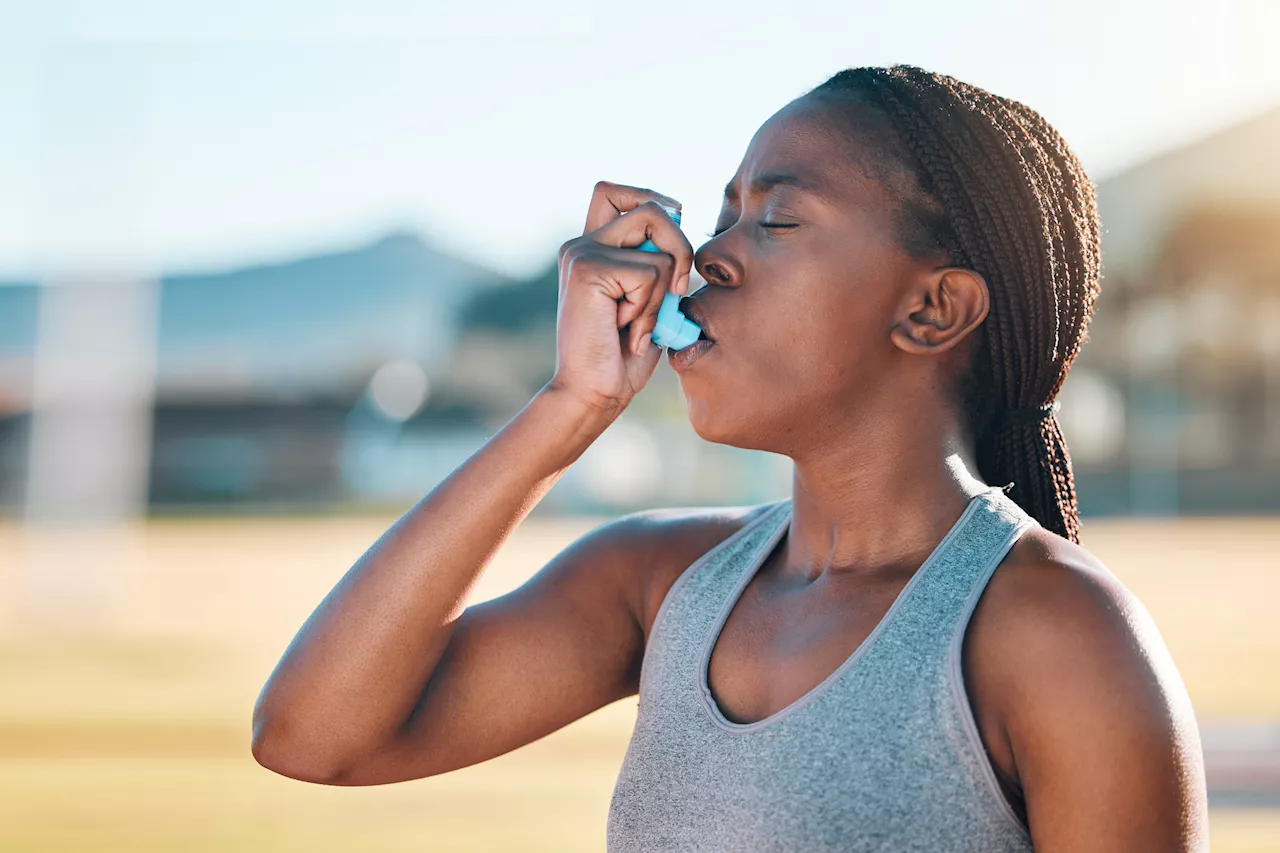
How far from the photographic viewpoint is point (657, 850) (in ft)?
5.09

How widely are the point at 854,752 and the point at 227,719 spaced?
21.6 feet

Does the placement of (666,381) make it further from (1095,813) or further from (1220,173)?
(1095,813)

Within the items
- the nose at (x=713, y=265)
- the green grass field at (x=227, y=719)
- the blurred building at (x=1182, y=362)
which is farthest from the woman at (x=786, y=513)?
the blurred building at (x=1182, y=362)

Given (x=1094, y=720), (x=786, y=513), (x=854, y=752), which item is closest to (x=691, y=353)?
(x=786, y=513)

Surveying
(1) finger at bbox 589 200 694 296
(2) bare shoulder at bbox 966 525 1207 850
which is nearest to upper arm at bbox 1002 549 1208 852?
(2) bare shoulder at bbox 966 525 1207 850

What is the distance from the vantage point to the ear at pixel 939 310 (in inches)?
66.8

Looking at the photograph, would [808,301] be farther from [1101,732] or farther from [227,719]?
[227,719]

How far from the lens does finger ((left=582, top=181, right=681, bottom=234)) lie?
1817 mm

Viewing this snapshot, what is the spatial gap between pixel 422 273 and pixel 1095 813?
87.0 m

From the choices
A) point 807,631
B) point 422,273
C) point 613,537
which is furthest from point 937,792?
point 422,273

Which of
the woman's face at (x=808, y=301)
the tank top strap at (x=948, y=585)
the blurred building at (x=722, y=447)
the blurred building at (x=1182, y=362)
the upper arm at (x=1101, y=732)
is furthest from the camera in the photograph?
the blurred building at (x=722, y=447)

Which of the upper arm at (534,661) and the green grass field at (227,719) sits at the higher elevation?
the upper arm at (534,661)

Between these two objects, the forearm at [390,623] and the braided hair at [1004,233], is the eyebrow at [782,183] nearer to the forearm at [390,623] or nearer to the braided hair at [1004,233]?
the braided hair at [1004,233]

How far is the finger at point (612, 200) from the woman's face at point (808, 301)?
0.16 metres
